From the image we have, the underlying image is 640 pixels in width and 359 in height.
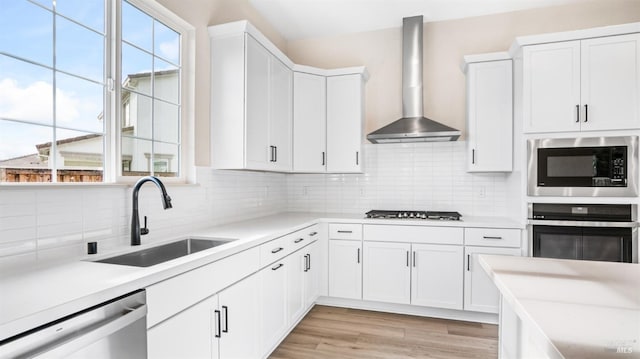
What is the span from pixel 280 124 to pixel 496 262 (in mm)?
2294

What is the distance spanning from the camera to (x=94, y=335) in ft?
3.42

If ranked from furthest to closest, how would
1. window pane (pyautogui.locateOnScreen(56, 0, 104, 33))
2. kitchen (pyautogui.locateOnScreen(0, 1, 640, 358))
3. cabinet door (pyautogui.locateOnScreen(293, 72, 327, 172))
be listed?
cabinet door (pyautogui.locateOnScreen(293, 72, 327, 172)), kitchen (pyautogui.locateOnScreen(0, 1, 640, 358)), window pane (pyautogui.locateOnScreen(56, 0, 104, 33))

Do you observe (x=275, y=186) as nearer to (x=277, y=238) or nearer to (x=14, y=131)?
(x=277, y=238)

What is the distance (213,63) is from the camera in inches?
106

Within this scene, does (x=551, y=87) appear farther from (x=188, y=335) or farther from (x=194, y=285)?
(x=188, y=335)

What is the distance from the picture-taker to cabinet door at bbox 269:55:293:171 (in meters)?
3.05

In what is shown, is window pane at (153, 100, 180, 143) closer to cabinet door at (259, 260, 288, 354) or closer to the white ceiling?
cabinet door at (259, 260, 288, 354)

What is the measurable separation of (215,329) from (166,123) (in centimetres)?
150

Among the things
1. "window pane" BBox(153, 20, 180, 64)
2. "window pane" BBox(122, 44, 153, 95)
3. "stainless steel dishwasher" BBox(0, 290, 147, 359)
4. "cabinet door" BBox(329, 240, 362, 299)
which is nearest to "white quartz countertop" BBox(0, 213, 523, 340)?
"stainless steel dishwasher" BBox(0, 290, 147, 359)

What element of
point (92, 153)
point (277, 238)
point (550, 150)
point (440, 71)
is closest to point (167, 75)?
point (92, 153)

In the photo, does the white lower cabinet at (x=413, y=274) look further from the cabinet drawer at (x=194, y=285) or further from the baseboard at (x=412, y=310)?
the cabinet drawer at (x=194, y=285)

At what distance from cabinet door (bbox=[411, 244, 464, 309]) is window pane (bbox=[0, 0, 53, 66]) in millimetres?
2958

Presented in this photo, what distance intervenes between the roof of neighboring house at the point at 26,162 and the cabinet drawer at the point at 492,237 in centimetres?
307

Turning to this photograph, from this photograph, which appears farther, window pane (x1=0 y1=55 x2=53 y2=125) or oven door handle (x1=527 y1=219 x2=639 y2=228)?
oven door handle (x1=527 y1=219 x2=639 y2=228)
